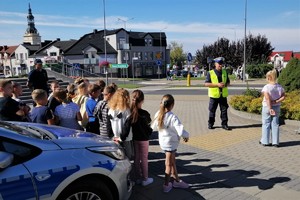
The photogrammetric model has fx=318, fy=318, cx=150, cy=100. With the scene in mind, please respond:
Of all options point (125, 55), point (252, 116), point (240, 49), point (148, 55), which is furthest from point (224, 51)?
point (252, 116)

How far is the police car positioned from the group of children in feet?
2.82

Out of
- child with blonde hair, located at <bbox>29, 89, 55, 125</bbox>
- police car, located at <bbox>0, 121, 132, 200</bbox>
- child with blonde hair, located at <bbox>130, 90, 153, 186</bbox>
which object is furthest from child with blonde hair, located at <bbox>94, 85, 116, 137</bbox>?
police car, located at <bbox>0, 121, 132, 200</bbox>

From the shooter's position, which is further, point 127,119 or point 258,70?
point 258,70

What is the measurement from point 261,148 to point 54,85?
4.50 metres

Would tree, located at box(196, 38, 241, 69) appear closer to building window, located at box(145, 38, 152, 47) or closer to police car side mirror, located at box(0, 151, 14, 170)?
building window, located at box(145, 38, 152, 47)

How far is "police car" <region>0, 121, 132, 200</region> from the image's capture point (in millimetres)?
2900

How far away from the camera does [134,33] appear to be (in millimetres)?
66188

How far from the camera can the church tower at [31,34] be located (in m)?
106

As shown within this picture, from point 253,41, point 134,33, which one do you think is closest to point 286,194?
point 253,41

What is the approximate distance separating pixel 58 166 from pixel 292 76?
1067cm

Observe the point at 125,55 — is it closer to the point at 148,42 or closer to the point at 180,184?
the point at 148,42

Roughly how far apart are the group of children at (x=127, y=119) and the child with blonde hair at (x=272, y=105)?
9.55 feet

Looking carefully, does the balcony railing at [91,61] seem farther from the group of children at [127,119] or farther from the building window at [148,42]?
the group of children at [127,119]

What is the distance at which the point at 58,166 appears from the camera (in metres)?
3.12
